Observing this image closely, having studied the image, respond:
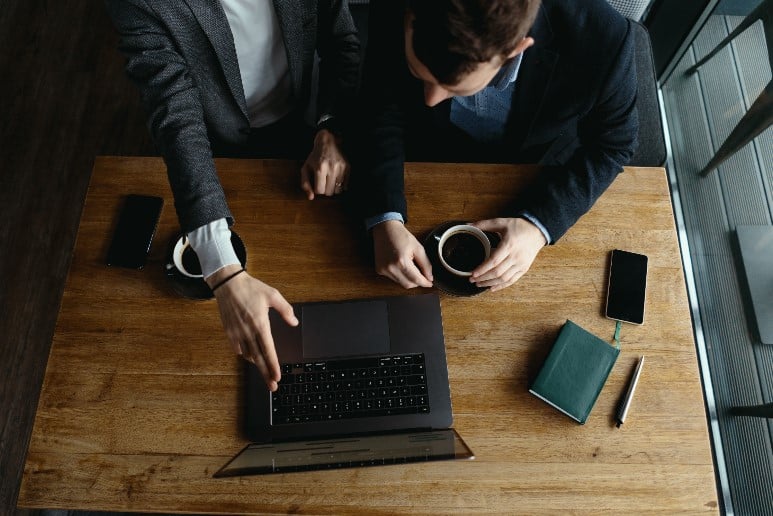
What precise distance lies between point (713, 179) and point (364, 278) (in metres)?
1.51

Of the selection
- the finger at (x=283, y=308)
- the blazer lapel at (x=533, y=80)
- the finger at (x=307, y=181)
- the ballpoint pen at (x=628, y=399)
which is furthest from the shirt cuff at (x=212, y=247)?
the ballpoint pen at (x=628, y=399)

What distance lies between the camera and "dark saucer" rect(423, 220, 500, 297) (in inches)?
44.6

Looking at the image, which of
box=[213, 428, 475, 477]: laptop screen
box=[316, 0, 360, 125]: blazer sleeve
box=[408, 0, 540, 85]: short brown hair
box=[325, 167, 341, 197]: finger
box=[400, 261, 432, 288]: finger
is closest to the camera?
box=[408, 0, 540, 85]: short brown hair

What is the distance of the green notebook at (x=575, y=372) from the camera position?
3.47 feet

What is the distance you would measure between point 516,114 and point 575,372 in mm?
609

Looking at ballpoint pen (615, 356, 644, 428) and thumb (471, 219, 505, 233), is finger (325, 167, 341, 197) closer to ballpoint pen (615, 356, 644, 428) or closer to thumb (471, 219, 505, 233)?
thumb (471, 219, 505, 233)

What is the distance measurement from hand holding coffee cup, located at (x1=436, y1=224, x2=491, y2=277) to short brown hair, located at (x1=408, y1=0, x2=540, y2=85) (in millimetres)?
378

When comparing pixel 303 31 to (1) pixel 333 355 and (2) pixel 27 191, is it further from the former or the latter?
(2) pixel 27 191

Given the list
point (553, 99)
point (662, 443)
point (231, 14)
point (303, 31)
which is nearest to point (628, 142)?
point (553, 99)

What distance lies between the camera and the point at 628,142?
1191mm

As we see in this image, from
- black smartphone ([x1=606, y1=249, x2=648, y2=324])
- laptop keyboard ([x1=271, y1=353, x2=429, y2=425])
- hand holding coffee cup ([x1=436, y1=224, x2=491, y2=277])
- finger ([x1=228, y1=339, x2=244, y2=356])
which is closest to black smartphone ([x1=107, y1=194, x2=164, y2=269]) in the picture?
finger ([x1=228, y1=339, x2=244, y2=356])

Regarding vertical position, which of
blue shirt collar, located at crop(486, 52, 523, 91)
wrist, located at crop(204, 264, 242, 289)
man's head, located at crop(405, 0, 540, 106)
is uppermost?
man's head, located at crop(405, 0, 540, 106)

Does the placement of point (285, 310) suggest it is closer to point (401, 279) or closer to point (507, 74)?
point (401, 279)

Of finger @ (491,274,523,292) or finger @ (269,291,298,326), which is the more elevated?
finger @ (491,274,523,292)
